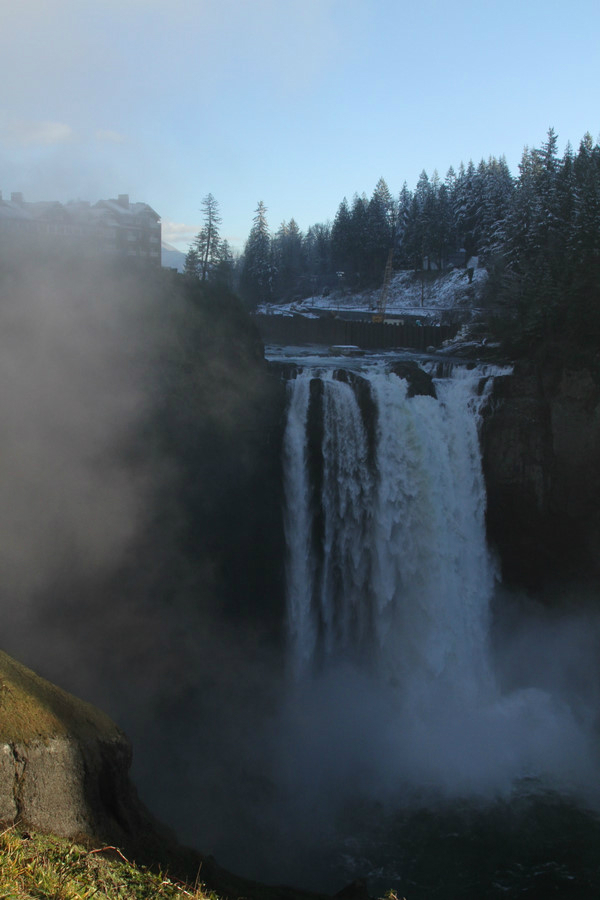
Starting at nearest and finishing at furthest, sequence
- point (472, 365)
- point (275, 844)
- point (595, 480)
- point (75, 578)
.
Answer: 1. point (275, 844)
2. point (75, 578)
3. point (595, 480)
4. point (472, 365)

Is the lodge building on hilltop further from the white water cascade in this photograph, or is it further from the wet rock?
the wet rock

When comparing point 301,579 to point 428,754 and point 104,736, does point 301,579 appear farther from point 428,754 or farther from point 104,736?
point 104,736

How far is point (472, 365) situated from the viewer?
18.1 m

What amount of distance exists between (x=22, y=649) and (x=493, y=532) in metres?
11.4

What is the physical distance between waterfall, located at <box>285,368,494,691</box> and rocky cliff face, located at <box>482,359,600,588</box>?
1479 mm

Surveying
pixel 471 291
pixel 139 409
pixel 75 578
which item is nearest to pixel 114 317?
pixel 139 409

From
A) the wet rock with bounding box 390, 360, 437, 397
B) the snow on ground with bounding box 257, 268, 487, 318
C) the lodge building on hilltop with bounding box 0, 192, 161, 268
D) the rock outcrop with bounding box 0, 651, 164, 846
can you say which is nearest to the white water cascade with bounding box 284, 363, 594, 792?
the wet rock with bounding box 390, 360, 437, 397

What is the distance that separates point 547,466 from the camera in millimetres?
16859

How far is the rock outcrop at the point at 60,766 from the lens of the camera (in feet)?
17.0

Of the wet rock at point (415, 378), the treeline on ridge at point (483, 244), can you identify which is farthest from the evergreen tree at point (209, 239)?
the wet rock at point (415, 378)

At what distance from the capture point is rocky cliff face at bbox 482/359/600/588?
1669cm

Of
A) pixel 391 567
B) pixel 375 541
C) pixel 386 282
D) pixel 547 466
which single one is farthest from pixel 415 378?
pixel 386 282

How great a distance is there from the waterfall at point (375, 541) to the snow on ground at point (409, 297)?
28286 millimetres

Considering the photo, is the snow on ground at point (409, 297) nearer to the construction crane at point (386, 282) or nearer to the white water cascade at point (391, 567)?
the construction crane at point (386, 282)
